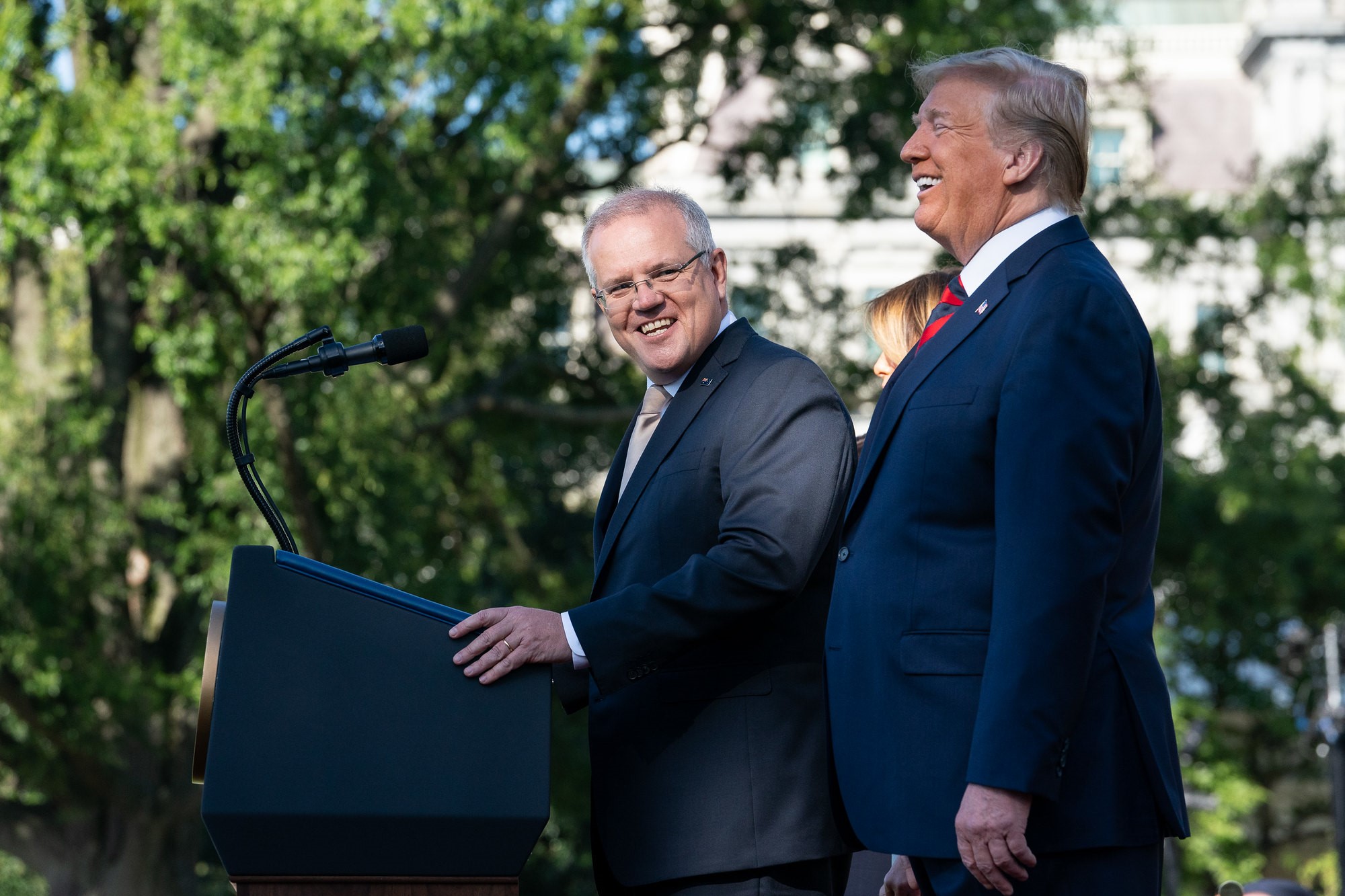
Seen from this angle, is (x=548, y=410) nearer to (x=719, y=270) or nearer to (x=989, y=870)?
(x=719, y=270)

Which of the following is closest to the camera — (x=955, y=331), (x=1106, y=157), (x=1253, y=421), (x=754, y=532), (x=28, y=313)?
(x=955, y=331)

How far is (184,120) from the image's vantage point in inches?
359

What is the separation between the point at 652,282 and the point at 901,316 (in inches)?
28.5

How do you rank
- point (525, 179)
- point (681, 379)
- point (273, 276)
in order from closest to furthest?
1. point (681, 379)
2. point (273, 276)
3. point (525, 179)

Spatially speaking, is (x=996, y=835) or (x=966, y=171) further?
(x=966, y=171)

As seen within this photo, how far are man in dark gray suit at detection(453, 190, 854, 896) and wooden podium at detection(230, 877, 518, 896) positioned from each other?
0.34m

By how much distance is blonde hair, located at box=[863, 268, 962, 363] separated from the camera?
3.13 m

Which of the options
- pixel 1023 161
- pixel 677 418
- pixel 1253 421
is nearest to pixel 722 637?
pixel 677 418

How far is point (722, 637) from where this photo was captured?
7.90ft

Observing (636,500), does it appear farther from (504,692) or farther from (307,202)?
(307,202)

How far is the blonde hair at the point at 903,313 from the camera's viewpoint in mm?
3127

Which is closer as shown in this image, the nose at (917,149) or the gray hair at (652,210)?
the nose at (917,149)

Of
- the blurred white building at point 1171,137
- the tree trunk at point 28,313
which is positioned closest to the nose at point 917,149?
the tree trunk at point 28,313

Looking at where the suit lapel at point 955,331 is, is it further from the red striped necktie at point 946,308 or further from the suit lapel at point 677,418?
the suit lapel at point 677,418
